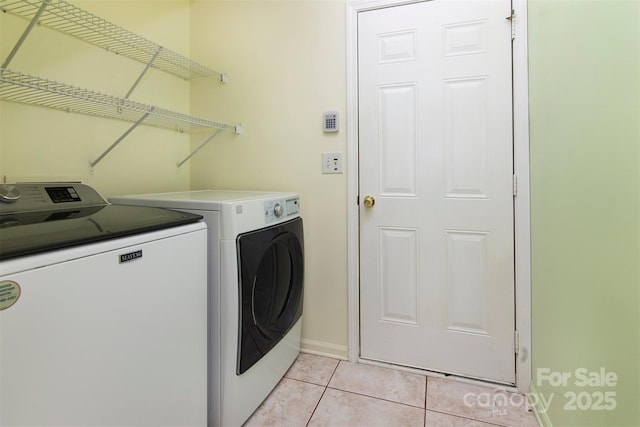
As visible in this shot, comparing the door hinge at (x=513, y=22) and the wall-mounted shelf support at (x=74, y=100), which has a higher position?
the door hinge at (x=513, y=22)

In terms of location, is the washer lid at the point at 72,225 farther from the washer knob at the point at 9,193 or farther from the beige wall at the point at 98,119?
the beige wall at the point at 98,119

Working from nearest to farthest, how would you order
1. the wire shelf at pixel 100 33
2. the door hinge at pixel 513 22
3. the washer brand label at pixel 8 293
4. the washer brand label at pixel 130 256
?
the washer brand label at pixel 8 293, the washer brand label at pixel 130 256, the wire shelf at pixel 100 33, the door hinge at pixel 513 22

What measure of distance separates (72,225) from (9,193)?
46cm

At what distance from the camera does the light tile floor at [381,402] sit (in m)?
1.41

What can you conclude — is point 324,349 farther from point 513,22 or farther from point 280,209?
point 513,22

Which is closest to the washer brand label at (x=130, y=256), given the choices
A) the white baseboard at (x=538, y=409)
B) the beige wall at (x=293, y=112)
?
the beige wall at (x=293, y=112)

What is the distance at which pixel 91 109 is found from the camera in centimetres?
151

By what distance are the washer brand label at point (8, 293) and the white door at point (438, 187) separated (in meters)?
1.47

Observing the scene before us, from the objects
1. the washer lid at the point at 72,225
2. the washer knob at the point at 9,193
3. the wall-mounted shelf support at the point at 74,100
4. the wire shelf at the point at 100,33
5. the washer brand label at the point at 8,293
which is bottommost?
the washer brand label at the point at 8,293

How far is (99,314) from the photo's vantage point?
0.80 metres

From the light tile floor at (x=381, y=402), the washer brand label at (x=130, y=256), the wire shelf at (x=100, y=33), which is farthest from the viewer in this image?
the light tile floor at (x=381, y=402)

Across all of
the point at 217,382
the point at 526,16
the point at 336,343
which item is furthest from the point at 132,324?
the point at 526,16

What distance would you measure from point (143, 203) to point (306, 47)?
127 centimetres

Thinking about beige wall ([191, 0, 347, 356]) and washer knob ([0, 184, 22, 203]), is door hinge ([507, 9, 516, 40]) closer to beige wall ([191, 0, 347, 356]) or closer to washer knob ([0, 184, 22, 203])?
beige wall ([191, 0, 347, 356])
